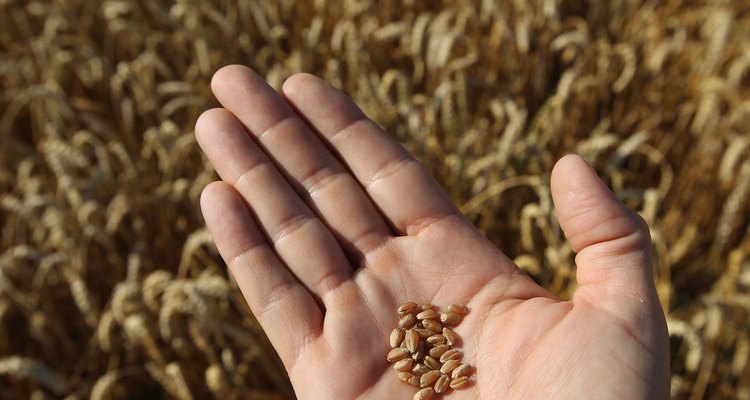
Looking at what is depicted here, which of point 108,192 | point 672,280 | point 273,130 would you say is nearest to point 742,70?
point 672,280

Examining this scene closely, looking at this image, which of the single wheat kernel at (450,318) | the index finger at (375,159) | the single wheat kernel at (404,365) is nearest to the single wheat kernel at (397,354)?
the single wheat kernel at (404,365)

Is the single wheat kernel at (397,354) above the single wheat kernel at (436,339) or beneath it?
above

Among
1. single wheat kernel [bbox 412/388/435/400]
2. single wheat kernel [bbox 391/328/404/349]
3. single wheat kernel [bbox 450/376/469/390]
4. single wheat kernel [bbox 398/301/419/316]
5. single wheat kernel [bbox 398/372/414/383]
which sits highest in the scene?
single wheat kernel [bbox 398/301/419/316]

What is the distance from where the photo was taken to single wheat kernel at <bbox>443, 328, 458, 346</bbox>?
1.78m

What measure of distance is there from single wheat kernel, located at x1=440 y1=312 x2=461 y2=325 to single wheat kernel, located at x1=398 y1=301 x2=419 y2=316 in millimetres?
75

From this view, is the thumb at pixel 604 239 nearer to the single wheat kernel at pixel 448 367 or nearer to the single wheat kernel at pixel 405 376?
the single wheat kernel at pixel 448 367

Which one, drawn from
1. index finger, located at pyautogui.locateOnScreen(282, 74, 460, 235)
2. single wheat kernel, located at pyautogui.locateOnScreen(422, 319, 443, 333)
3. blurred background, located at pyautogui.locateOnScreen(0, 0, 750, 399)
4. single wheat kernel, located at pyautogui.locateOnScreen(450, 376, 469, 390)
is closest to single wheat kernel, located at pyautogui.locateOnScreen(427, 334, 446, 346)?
single wheat kernel, located at pyautogui.locateOnScreen(422, 319, 443, 333)

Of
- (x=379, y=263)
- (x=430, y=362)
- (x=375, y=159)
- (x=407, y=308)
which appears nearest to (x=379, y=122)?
(x=375, y=159)

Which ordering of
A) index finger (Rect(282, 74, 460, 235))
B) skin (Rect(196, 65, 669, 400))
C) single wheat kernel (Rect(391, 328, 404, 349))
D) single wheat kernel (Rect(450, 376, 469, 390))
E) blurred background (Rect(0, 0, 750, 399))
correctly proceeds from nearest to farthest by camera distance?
skin (Rect(196, 65, 669, 400)) < single wheat kernel (Rect(450, 376, 469, 390)) < single wheat kernel (Rect(391, 328, 404, 349)) < index finger (Rect(282, 74, 460, 235)) < blurred background (Rect(0, 0, 750, 399))

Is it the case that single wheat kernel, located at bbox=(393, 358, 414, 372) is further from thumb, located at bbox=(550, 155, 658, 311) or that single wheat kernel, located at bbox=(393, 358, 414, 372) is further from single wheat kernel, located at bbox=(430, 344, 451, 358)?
thumb, located at bbox=(550, 155, 658, 311)

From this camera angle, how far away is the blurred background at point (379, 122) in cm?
242

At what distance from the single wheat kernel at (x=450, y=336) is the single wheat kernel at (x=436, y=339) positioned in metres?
0.02

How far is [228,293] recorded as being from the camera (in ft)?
7.61

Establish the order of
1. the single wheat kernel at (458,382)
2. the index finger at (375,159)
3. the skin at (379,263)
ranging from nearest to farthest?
the skin at (379,263)
the single wheat kernel at (458,382)
the index finger at (375,159)
